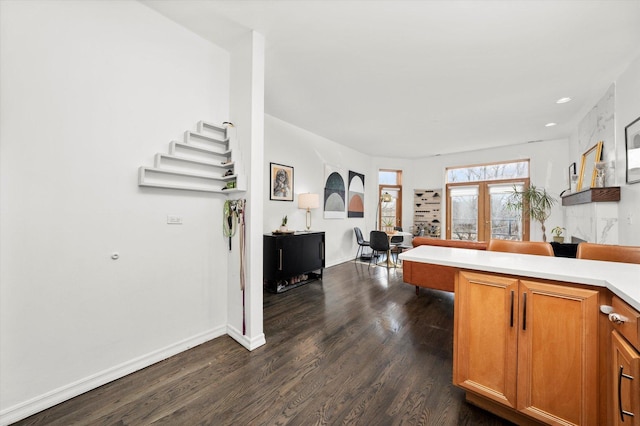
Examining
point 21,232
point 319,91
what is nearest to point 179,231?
point 21,232

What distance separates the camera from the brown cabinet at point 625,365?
2.85ft

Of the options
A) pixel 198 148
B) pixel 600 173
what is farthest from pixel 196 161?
pixel 600 173

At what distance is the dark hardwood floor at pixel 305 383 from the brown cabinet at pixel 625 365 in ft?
2.13

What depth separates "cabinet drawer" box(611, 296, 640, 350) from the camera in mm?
882

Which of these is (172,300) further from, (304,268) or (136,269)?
(304,268)

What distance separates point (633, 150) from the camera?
2.57 m

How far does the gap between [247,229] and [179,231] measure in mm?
574

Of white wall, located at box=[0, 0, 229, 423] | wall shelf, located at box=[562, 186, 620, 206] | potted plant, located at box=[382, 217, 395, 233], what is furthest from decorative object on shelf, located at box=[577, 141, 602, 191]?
white wall, located at box=[0, 0, 229, 423]

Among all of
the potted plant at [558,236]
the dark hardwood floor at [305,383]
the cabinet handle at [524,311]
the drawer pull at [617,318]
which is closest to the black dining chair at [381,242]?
the dark hardwood floor at [305,383]

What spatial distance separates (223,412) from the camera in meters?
1.50

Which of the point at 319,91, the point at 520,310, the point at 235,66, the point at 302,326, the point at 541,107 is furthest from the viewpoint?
the point at 541,107

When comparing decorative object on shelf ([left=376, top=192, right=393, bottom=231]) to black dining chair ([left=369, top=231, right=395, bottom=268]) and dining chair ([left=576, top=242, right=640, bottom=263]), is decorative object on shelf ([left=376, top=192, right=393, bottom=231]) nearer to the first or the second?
black dining chair ([left=369, top=231, right=395, bottom=268])

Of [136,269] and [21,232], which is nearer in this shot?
[21,232]

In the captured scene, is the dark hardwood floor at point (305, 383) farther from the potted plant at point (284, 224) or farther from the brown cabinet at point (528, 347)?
the potted plant at point (284, 224)
